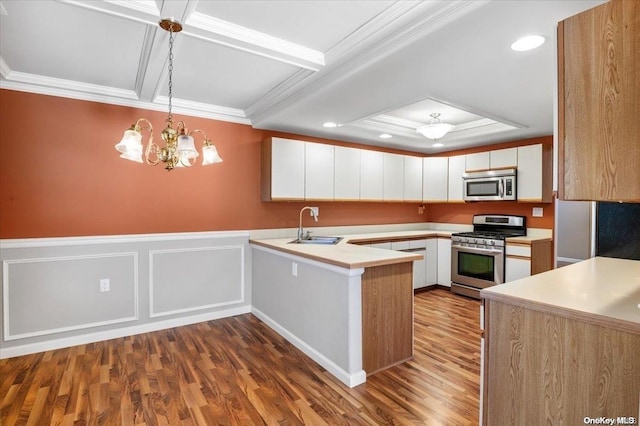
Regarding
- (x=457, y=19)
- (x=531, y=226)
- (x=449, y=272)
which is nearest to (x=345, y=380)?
(x=457, y=19)

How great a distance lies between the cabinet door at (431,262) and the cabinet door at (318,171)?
1.84 meters

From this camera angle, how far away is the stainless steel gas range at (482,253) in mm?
4207

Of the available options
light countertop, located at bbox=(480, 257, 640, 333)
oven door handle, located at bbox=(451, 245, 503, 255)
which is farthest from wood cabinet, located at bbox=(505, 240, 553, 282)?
light countertop, located at bbox=(480, 257, 640, 333)

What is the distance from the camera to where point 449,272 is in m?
4.92

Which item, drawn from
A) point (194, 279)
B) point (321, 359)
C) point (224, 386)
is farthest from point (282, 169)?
point (224, 386)

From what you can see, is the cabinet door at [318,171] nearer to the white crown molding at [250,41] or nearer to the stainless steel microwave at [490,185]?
the white crown molding at [250,41]

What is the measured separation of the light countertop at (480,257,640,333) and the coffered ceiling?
4.05 ft

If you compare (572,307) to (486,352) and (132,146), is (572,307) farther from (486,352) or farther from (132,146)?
(132,146)

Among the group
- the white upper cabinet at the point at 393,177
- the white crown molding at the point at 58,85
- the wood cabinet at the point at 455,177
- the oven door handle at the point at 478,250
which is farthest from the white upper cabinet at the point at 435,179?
the white crown molding at the point at 58,85

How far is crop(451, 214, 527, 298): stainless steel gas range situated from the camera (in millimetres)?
4207

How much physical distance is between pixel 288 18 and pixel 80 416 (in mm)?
2755

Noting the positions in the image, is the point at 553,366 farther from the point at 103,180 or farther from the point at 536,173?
the point at 103,180

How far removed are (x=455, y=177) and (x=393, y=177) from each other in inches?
39.7

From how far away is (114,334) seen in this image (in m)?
3.23
